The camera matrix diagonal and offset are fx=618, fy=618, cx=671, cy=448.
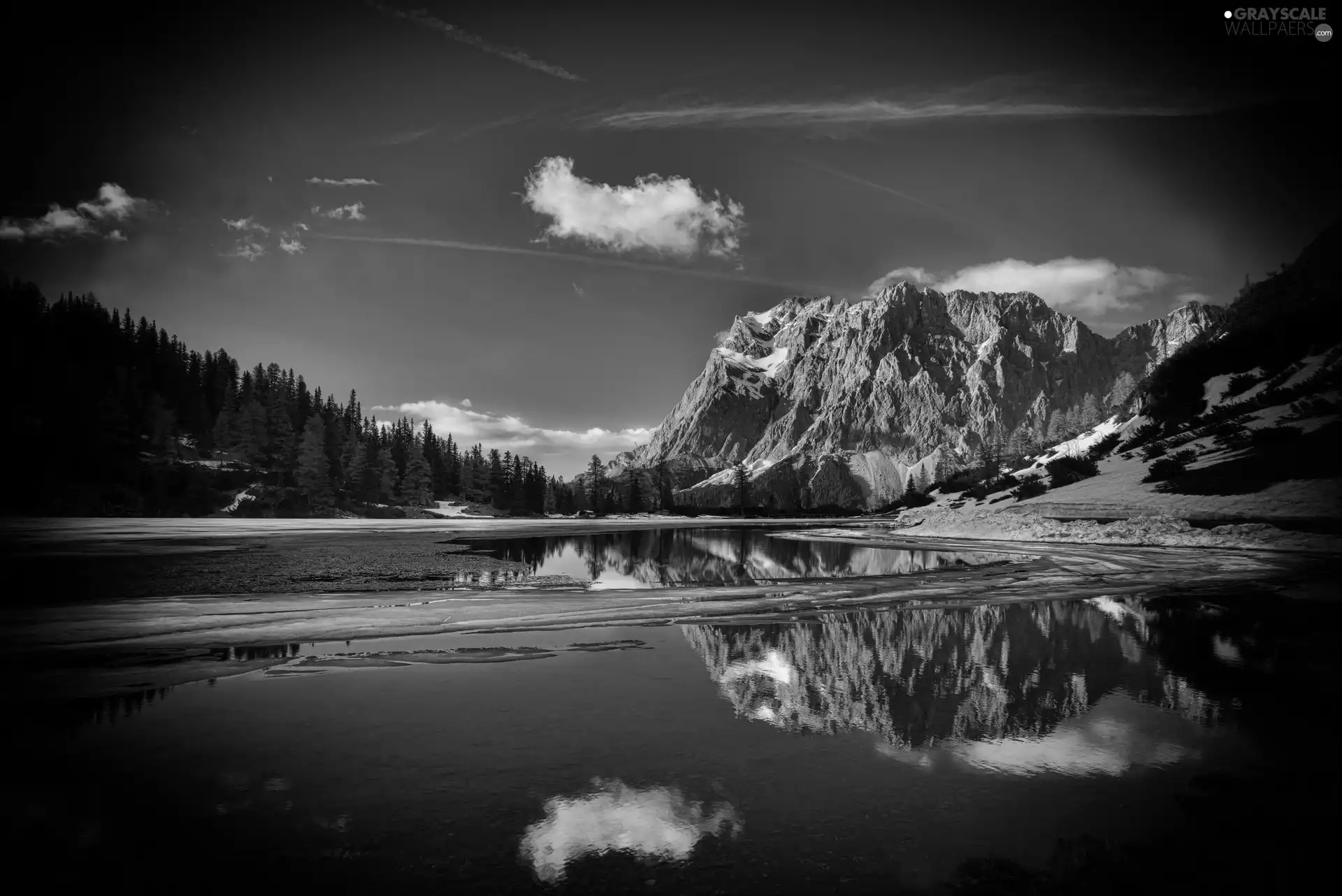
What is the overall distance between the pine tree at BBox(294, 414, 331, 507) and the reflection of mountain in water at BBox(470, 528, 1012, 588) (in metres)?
86.2

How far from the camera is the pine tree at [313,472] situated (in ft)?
404

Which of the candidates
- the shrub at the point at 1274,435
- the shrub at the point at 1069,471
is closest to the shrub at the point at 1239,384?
the shrub at the point at 1069,471

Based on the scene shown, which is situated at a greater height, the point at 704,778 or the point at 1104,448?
the point at 1104,448

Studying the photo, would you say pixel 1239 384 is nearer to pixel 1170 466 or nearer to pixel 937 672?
pixel 1170 466

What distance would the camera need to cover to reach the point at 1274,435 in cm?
3997

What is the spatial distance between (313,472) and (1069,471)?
421 ft

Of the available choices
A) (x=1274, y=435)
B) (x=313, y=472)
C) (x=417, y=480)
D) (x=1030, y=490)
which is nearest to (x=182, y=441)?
(x=313, y=472)

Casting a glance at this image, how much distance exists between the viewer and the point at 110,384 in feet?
390

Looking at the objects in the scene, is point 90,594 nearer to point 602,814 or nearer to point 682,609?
point 682,609

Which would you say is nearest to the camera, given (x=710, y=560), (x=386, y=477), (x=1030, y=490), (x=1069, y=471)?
(x=710, y=560)

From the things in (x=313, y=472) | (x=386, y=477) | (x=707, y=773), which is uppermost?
(x=313, y=472)

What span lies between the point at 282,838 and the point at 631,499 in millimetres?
188606

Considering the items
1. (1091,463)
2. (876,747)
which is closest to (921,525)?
(1091,463)

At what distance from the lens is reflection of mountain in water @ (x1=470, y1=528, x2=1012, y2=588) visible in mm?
27516
